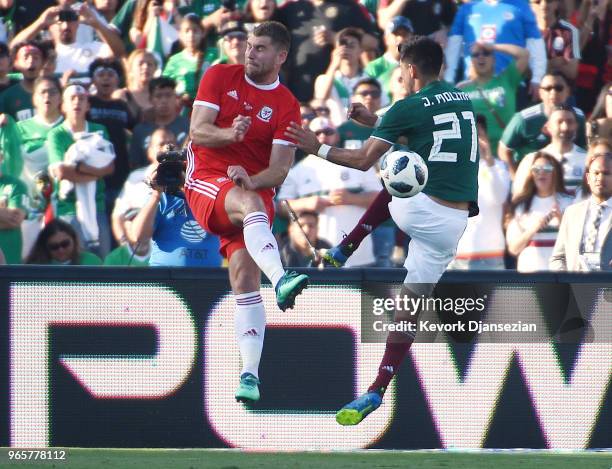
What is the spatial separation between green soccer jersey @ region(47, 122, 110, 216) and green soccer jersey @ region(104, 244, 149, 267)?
0.86 metres

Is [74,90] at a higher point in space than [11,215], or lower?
higher

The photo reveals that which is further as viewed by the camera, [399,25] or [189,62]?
[189,62]

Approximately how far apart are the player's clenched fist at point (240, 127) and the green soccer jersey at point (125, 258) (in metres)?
3.33

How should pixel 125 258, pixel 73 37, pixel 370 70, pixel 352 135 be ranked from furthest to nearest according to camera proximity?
pixel 73 37 < pixel 370 70 < pixel 352 135 < pixel 125 258

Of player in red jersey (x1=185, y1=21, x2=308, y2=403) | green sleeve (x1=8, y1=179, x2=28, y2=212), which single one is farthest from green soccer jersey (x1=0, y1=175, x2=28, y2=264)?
player in red jersey (x1=185, y1=21, x2=308, y2=403)

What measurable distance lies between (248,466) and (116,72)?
5.60 metres

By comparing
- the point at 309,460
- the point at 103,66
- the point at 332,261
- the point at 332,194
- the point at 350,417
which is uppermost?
the point at 103,66

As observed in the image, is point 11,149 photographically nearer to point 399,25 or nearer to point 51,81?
point 51,81

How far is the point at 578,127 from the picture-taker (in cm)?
1148

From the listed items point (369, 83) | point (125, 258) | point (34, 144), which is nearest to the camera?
point (125, 258)

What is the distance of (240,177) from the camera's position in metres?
7.73

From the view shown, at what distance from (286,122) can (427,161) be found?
95 centimetres

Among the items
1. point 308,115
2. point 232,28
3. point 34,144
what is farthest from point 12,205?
point 232,28

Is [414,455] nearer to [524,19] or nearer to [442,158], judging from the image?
[442,158]
